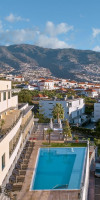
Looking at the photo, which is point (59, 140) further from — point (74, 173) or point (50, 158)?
point (74, 173)

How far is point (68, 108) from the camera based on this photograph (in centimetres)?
4253

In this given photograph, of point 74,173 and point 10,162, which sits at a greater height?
point 10,162

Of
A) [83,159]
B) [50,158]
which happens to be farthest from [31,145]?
[83,159]

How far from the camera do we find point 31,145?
21.5 meters

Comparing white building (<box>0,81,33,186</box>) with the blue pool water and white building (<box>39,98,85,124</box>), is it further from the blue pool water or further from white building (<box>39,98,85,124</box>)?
white building (<box>39,98,85,124</box>)

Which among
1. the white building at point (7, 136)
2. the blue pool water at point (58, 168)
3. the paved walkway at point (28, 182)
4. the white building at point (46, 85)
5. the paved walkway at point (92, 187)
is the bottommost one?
the paved walkway at point (92, 187)

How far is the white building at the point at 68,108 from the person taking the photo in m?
42.5

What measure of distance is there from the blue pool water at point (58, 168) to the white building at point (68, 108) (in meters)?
21.4

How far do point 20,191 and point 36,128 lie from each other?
16129 mm

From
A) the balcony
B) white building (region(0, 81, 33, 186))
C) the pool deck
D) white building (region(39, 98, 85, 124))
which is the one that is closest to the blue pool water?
the pool deck

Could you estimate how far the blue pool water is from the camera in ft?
47.2

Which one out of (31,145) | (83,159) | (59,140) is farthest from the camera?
(59,140)

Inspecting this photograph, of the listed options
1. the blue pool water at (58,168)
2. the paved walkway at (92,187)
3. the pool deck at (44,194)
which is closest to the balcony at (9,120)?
the blue pool water at (58,168)

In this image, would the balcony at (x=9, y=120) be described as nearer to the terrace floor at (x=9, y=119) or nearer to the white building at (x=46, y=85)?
the terrace floor at (x=9, y=119)
